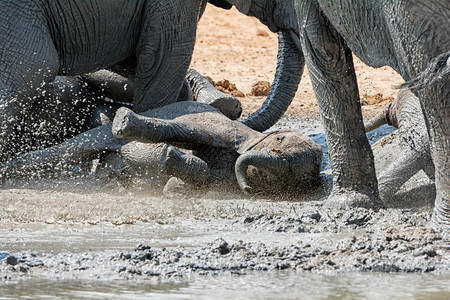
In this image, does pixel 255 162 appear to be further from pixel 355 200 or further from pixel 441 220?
pixel 441 220

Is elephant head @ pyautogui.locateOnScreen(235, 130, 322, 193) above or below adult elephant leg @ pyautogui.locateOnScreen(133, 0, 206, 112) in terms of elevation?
below

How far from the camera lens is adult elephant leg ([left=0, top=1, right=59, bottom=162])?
6211mm

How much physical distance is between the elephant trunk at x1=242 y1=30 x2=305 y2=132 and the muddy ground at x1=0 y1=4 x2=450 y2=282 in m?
1.05

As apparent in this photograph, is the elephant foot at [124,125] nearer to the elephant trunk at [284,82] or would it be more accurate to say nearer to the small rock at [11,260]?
the elephant trunk at [284,82]

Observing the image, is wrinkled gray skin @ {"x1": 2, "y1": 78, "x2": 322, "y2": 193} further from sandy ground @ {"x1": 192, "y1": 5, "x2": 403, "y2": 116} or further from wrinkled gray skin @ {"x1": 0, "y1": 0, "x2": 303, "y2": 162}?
sandy ground @ {"x1": 192, "y1": 5, "x2": 403, "y2": 116}

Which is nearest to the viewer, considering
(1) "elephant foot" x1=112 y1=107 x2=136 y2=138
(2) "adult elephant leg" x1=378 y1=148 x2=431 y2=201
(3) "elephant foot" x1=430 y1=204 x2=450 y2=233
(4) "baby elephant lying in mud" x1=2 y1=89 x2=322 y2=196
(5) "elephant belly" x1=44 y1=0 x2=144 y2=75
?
A: (3) "elephant foot" x1=430 y1=204 x2=450 y2=233

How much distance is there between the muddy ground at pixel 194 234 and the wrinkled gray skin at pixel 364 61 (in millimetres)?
265

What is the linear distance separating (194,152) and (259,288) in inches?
119

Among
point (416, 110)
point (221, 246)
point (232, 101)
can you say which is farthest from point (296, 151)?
point (221, 246)

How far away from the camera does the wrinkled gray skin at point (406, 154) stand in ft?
18.4

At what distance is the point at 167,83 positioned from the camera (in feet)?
22.7

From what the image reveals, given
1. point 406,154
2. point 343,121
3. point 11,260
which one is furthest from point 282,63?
point 11,260

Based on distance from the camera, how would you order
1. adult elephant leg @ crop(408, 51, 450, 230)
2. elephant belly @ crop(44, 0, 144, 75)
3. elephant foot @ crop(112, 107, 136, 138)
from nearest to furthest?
adult elephant leg @ crop(408, 51, 450, 230), elephant foot @ crop(112, 107, 136, 138), elephant belly @ crop(44, 0, 144, 75)

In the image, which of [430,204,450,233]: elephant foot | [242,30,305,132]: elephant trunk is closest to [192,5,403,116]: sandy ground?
[242,30,305,132]: elephant trunk
